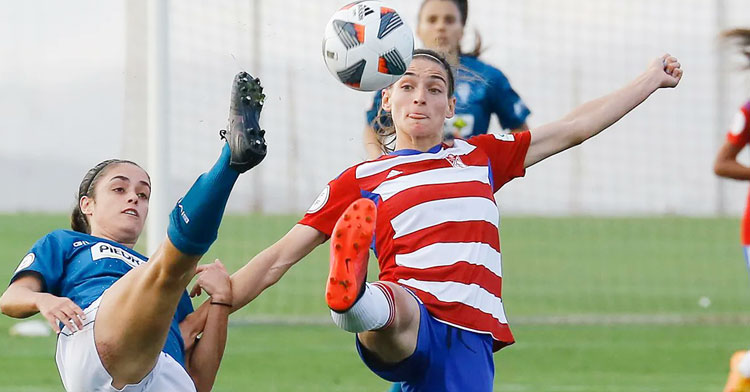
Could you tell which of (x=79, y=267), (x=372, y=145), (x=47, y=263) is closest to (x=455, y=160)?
(x=372, y=145)

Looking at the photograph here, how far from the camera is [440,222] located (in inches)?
182

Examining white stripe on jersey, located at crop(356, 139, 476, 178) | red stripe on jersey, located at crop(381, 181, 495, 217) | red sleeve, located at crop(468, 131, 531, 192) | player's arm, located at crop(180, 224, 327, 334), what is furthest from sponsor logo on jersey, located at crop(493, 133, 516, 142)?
player's arm, located at crop(180, 224, 327, 334)

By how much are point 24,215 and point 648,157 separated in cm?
1872

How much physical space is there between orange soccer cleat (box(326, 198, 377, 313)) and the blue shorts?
1.61 ft

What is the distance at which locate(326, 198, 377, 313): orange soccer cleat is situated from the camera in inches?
156

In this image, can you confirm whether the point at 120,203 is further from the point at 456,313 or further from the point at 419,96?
the point at 456,313

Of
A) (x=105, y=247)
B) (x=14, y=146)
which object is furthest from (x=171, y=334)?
(x=14, y=146)

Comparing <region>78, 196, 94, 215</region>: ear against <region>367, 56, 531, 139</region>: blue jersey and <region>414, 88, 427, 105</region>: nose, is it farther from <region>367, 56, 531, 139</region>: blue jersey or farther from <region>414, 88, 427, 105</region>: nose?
<region>367, 56, 531, 139</region>: blue jersey

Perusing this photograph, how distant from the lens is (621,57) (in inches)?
484

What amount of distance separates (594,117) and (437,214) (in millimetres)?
842

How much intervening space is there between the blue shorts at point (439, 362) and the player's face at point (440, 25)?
2474 millimetres

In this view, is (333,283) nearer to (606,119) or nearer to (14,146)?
(606,119)

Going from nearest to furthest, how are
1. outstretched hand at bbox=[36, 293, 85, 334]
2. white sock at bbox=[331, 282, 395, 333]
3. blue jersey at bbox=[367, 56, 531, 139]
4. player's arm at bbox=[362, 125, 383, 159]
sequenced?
white sock at bbox=[331, 282, 395, 333]
outstretched hand at bbox=[36, 293, 85, 334]
player's arm at bbox=[362, 125, 383, 159]
blue jersey at bbox=[367, 56, 531, 139]

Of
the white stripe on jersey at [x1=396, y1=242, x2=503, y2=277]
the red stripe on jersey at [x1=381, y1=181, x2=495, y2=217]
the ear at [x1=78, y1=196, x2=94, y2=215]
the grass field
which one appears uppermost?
the red stripe on jersey at [x1=381, y1=181, x2=495, y2=217]
